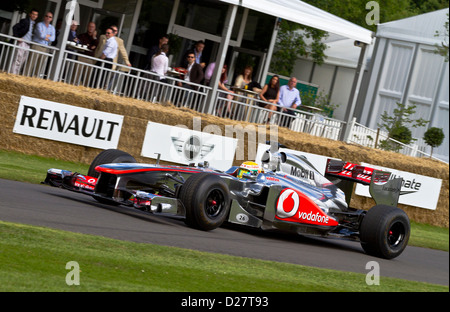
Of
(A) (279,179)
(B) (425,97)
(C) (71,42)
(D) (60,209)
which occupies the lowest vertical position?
(D) (60,209)

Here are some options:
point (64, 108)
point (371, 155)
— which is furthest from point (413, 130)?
point (64, 108)

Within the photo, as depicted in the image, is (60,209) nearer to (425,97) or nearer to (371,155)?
(371,155)

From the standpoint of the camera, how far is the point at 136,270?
6961 mm

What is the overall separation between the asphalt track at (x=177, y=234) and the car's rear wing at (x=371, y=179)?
0.89 metres

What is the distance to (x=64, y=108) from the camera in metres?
15.0

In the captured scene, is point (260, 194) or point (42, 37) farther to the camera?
point (42, 37)

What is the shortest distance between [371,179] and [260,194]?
1877 millimetres

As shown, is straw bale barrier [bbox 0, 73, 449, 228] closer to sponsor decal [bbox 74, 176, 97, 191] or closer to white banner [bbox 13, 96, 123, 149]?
white banner [bbox 13, 96, 123, 149]

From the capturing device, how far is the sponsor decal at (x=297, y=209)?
Answer: 10.8m

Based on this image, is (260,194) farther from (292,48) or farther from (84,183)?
(292,48)

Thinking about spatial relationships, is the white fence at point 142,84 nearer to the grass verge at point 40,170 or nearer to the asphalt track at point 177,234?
the grass verge at point 40,170
